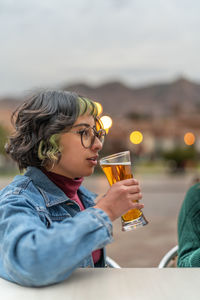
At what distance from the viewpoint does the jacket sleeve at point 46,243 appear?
2.13 ft

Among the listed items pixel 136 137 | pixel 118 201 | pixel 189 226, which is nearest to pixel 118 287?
pixel 118 201

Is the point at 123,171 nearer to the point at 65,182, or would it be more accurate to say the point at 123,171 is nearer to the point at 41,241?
the point at 65,182

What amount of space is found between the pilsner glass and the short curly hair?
0.12 metres

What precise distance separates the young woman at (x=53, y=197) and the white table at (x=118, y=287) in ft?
0.07

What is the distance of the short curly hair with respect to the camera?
0.86m

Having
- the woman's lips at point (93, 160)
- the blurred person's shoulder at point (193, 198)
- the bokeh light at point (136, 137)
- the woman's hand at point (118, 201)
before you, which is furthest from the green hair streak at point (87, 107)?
the bokeh light at point (136, 137)

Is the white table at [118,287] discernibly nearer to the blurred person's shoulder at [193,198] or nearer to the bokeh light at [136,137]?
the blurred person's shoulder at [193,198]

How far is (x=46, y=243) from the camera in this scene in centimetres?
65

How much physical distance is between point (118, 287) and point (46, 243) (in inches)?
6.8

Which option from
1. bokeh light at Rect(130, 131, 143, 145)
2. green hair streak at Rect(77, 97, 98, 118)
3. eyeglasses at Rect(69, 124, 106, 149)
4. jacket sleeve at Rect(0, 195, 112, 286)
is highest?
green hair streak at Rect(77, 97, 98, 118)

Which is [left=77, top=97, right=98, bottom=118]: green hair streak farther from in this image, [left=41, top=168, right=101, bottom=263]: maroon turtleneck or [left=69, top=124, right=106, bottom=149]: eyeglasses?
[left=41, top=168, right=101, bottom=263]: maroon turtleneck

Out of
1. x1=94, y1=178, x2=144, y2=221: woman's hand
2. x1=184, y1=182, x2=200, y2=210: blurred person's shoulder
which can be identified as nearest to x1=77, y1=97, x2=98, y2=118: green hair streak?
x1=94, y1=178, x2=144, y2=221: woman's hand

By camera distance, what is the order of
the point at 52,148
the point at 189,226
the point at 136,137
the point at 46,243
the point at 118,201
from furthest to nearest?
the point at 136,137 < the point at 189,226 < the point at 52,148 < the point at 118,201 < the point at 46,243

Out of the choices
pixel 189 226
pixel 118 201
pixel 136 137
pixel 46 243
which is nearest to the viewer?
pixel 46 243
